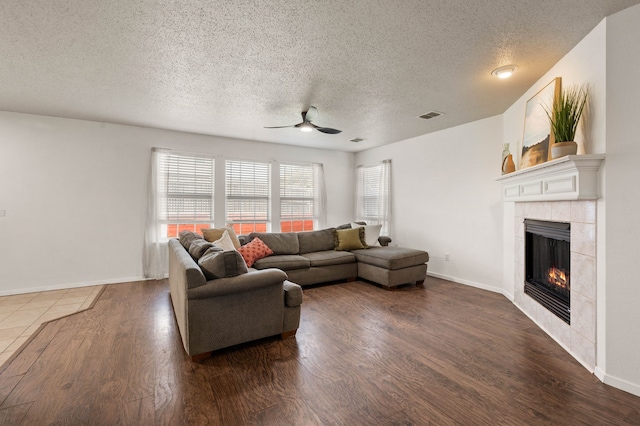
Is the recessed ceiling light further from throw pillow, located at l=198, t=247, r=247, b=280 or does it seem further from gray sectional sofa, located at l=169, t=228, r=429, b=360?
throw pillow, located at l=198, t=247, r=247, b=280

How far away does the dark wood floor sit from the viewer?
5.66 feet

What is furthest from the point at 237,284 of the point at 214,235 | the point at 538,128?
the point at 538,128

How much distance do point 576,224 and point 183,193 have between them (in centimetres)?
544

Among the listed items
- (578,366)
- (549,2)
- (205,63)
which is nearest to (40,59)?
(205,63)

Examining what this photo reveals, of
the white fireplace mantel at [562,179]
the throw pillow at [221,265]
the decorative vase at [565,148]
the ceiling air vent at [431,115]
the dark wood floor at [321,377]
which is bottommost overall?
the dark wood floor at [321,377]

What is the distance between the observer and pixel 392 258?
437 centimetres

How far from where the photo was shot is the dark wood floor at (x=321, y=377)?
1.73m

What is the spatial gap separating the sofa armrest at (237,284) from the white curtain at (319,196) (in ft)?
13.2

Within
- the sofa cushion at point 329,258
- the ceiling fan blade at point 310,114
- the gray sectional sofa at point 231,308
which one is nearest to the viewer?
the gray sectional sofa at point 231,308

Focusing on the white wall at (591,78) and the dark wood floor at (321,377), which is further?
the white wall at (591,78)

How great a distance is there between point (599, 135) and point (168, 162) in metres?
5.64

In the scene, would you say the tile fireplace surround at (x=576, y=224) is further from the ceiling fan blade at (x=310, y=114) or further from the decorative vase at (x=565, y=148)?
the ceiling fan blade at (x=310, y=114)

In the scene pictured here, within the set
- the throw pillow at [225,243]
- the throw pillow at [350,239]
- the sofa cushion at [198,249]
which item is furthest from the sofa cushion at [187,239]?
the throw pillow at [350,239]

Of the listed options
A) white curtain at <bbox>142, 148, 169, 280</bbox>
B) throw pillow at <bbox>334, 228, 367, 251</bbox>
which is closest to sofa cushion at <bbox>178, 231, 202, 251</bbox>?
white curtain at <bbox>142, 148, 169, 280</bbox>
